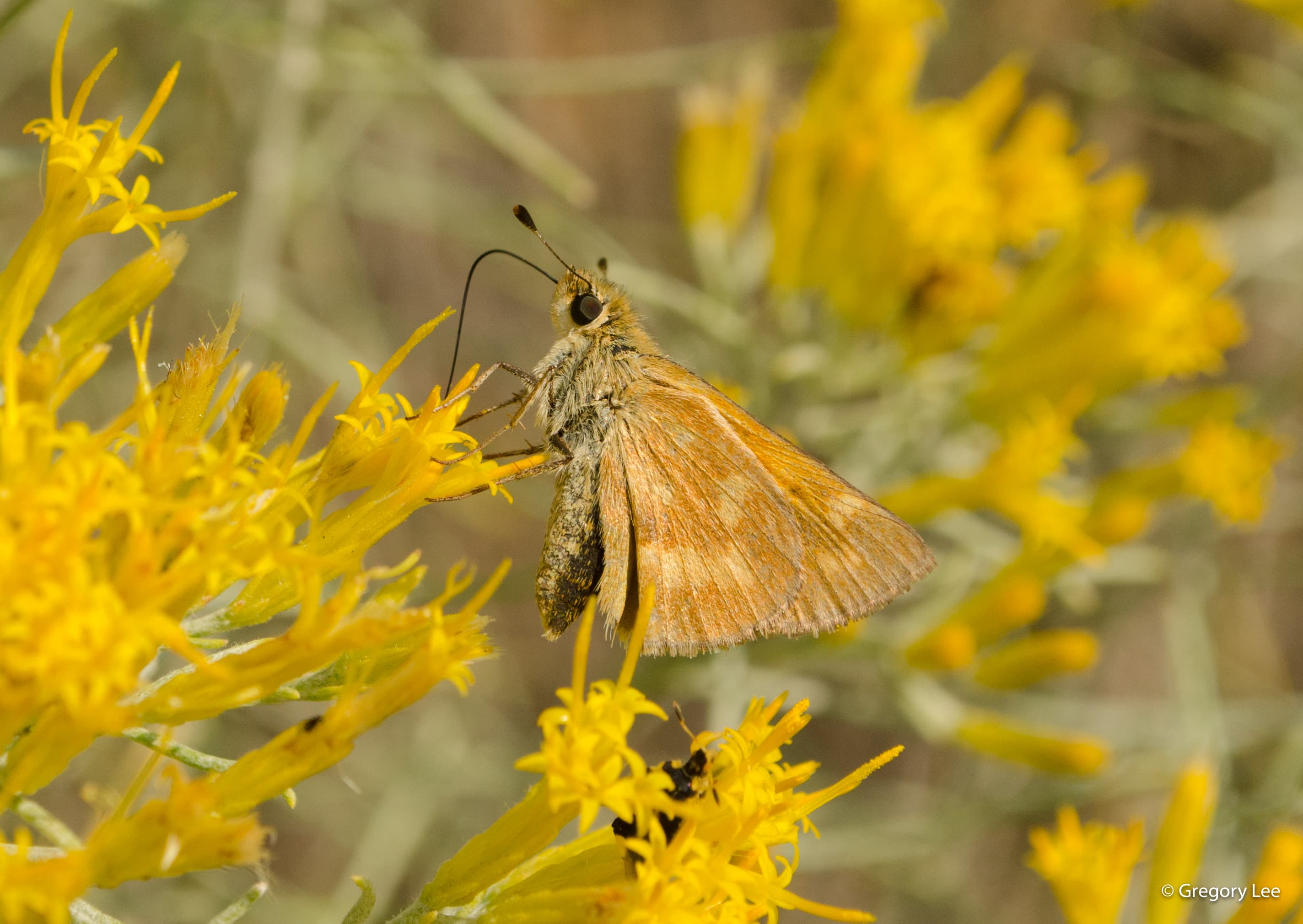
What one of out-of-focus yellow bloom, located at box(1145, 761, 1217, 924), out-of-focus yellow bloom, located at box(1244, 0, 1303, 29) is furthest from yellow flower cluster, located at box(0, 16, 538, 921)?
out-of-focus yellow bloom, located at box(1244, 0, 1303, 29)

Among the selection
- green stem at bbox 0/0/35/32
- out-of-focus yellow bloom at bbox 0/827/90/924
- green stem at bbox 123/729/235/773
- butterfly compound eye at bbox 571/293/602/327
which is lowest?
out-of-focus yellow bloom at bbox 0/827/90/924

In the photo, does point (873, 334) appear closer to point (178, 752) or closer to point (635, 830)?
point (635, 830)

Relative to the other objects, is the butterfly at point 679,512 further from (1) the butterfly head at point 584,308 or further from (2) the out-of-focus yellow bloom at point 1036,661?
(2) the out-of-focus yellow bloom at point 1036,661

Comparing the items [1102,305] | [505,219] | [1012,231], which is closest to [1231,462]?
[1102,305]

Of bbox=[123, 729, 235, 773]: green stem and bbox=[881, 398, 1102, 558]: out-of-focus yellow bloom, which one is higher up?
bbox=[881, 398, 1102, 558]: out-of-focus yellow bloom

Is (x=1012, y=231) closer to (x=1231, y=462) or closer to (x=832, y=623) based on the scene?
(x=1231, y=462)

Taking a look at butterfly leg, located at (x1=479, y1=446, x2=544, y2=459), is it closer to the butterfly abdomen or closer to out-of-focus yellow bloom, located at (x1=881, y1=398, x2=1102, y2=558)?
the butterfly abdomen

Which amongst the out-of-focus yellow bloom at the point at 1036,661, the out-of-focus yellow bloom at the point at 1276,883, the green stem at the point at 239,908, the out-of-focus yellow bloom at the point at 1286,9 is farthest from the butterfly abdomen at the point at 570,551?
the out-of-focus yellow bloom at the point at 1286,9
